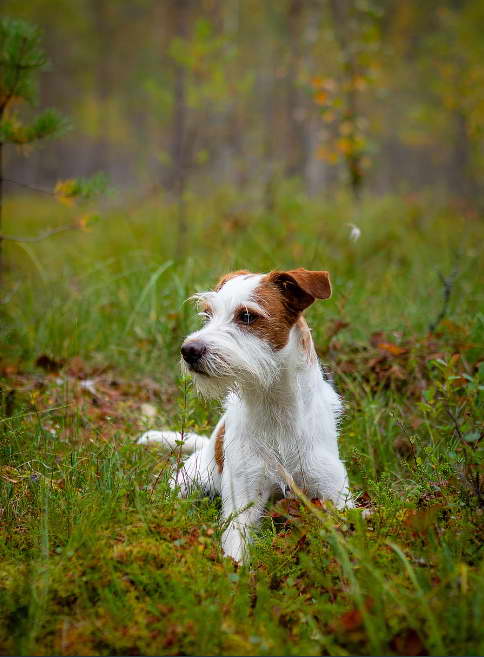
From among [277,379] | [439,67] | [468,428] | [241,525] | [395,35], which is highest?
[395,35]

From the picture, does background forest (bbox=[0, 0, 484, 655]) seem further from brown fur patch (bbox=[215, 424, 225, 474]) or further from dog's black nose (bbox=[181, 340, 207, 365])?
dog's black nose (bbox=[181, 340, 207, 365])

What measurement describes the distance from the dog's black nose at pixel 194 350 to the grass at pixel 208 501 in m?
0.34

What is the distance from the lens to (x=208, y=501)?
325cm

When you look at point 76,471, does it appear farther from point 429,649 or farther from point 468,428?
point 468,428

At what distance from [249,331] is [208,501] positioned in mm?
1108

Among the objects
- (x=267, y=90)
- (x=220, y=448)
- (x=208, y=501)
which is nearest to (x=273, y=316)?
(x=220, y=448)

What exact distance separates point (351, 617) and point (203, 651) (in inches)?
21.8

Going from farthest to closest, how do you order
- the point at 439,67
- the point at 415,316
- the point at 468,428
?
the point at 439,67 < the point at 415,316 < the point at 468,428

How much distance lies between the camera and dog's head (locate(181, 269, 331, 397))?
109 inches

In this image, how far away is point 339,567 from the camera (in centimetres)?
229

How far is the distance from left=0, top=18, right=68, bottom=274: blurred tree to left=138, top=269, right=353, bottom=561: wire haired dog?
7.55 ft

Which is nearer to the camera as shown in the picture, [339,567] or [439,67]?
[339,567]

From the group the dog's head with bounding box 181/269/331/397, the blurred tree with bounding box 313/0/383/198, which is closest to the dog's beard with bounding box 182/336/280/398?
the dog's head with bounding box 181/269/331/397

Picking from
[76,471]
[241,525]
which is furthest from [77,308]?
[241,525]
